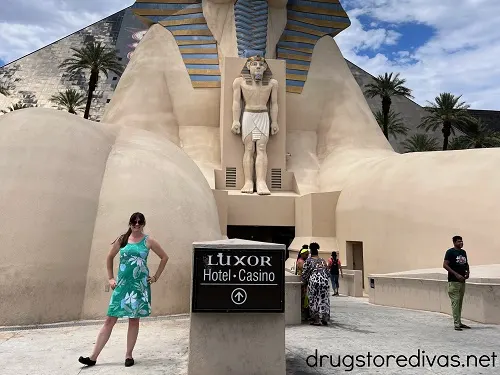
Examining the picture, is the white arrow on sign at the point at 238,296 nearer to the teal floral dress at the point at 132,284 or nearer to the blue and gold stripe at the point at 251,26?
the teal floral dress at the point at 132,284

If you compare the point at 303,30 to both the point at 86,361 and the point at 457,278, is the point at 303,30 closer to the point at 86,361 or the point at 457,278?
the point at 457,278

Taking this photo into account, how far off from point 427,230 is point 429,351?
7.15 meters

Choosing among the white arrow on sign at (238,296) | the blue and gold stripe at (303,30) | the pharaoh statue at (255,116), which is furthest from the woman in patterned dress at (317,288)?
the blue and gold stripe at (303,30)

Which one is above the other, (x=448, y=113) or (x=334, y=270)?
(x=448, y=113)

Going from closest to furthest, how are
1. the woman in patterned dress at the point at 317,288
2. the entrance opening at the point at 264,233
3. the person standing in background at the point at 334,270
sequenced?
1. the woman in patterned dress at the point at 317,288
2. the person standing in background at the point at 334,270
3. the entrance opening at the point at 264,233

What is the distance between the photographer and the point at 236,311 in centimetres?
346

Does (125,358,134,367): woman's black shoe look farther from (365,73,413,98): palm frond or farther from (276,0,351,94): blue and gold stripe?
(365,73,413,98): palm frond

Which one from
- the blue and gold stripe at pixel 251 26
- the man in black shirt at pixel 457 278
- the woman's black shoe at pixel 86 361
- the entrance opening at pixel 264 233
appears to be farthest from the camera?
the blue and gold stripe at pixel 251 26

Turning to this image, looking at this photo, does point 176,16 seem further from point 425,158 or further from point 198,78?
point 425,158

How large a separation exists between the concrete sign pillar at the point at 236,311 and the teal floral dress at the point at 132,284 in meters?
0.68

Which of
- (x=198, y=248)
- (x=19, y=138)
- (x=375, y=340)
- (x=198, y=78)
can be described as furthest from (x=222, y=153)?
(x=198, y=248)

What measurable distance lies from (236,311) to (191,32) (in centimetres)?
1812

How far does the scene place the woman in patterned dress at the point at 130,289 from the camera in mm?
3850

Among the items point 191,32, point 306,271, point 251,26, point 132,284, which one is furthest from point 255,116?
point 132,284
